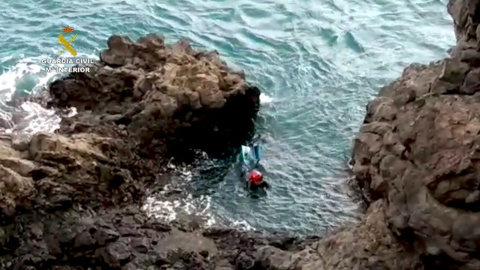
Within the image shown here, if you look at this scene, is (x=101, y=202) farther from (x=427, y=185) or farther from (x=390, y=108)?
(x=427, y=185)

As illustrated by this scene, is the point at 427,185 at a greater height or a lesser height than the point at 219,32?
greater

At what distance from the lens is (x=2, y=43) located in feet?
119

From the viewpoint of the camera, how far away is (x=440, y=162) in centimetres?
1542

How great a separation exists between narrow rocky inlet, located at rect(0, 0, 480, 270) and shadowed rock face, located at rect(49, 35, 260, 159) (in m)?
0.05

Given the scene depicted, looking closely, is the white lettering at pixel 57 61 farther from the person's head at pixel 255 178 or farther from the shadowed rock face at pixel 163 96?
the person's head at pixel 255 178

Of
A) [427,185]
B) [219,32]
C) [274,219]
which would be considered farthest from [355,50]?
[427,185]

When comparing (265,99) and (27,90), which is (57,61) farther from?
(265,99)

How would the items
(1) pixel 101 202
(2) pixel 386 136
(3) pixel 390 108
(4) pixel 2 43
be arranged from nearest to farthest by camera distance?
1. (2) pixel 386 136
2. (3) pixel 390 108
3. (1) pixel 101 202
4. (4) pixel 2 43

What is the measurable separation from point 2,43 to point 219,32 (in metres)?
10.7

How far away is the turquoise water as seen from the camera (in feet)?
84.6

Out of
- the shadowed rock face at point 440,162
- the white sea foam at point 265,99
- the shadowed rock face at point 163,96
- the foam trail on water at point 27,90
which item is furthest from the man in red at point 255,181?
the foam trail on water at point 27,90

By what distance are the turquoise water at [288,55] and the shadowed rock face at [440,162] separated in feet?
21.9

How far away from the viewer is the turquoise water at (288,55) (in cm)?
2578
